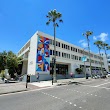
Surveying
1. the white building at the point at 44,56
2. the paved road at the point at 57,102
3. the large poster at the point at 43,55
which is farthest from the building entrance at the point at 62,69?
the paved road at the point at 57,102

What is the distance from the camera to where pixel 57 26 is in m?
29.8

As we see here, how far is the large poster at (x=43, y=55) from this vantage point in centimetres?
3166

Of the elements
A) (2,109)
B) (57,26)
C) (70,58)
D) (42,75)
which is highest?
(57,26)

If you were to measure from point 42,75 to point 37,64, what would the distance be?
3.22m

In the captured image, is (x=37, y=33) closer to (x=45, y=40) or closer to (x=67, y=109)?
(x=45, y=40)

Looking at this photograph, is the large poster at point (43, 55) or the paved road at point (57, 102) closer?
the paved road at point (57, 102)

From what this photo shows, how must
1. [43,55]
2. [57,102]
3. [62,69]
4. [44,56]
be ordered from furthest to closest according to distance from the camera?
1. [62,69]
2. [44,56]
3. [43,55]
4. [57,102]

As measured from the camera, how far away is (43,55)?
33031mm

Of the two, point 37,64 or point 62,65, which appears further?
point 62,65

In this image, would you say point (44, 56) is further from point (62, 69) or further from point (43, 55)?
point (62, 69)

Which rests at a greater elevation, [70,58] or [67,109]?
[70,58]

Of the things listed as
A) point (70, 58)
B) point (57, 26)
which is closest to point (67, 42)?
point (70, 58)

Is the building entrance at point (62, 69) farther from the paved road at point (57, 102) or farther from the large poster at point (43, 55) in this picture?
the paved road at point (57, 102)

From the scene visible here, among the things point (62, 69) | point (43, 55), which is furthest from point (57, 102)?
point (62, 69)
